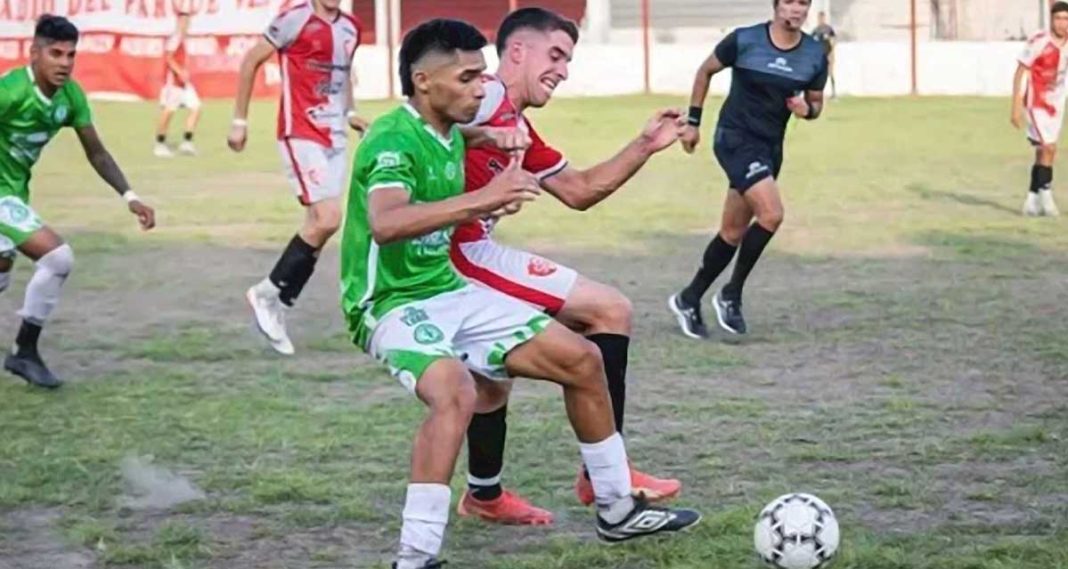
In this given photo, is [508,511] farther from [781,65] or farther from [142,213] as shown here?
[781,65]

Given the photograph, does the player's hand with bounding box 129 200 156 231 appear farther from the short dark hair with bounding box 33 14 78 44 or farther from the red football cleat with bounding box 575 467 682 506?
the red football cleat with bounding box 575 467 682 506

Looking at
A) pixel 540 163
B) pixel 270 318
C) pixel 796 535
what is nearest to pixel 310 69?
pixel 270 318

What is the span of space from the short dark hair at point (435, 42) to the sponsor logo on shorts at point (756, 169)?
16.9ft

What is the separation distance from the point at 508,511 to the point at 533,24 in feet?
5.43

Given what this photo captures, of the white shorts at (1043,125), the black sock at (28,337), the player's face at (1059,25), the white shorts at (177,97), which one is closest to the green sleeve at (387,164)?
the black sock at (28,337)

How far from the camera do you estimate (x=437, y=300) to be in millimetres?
5879

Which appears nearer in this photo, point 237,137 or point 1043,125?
point 237,137

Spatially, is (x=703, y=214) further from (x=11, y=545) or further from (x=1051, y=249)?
(x=11, y=545)

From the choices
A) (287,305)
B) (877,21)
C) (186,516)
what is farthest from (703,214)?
(877,21)

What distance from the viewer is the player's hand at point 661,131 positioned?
6238mm

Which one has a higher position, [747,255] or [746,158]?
[746,158]

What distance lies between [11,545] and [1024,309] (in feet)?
22.8

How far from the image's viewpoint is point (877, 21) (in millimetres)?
45656

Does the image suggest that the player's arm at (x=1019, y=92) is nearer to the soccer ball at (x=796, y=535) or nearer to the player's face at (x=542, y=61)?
the player's face at (x=542, y=61)
